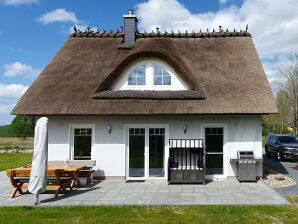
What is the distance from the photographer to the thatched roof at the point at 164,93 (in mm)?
12836

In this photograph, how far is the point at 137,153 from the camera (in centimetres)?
1352

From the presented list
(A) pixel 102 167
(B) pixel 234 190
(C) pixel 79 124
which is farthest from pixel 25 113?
(B) pixel 234 190

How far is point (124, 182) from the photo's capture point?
13000 millimetres

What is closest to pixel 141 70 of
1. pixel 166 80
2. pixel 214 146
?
pixel 166 80

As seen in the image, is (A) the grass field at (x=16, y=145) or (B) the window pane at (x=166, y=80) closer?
(B) the window pane at (x=166, y=80)

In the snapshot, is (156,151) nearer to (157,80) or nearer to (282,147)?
(157,80)

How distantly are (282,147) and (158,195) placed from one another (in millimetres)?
12724

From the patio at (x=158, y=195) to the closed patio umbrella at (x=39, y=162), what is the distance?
20.9 inches

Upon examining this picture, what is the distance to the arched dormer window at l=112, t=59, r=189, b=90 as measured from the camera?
14.2 m

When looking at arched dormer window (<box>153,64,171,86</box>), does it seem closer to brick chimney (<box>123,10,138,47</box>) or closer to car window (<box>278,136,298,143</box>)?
brick chimney (<box>123,10,138,47</box>)

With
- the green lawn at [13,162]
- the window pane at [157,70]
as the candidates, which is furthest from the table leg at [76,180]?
the green lawn at [13,162]

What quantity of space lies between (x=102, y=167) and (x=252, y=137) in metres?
6.14

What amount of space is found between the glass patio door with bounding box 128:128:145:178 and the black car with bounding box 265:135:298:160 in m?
10.9

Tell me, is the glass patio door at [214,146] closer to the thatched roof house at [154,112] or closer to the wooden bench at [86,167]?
the thatched roof house at [154,112]
